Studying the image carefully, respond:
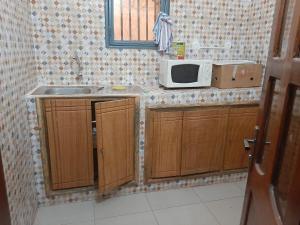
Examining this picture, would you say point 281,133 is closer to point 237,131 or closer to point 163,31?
point 237,131

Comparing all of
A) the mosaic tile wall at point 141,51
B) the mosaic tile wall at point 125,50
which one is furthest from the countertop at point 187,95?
the mosaic tile wall at point 125,50

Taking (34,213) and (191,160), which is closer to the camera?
(34,213)

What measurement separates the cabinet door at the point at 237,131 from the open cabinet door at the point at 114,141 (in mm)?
931

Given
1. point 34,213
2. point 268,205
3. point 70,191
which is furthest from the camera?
point 70,191

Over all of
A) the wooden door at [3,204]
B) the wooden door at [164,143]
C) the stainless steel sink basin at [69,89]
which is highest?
the stainless steel sink basin at [69,89]

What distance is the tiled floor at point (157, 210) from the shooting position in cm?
197

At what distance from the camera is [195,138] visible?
7.47 ft

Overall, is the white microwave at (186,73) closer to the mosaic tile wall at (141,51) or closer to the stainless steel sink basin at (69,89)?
the mosaic tile wall at (141,51)

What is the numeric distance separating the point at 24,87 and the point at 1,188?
4.01 feet

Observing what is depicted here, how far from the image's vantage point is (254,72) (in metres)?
2.37

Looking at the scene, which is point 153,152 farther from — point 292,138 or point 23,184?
point 292,138

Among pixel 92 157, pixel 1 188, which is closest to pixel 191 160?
pixel 92 157

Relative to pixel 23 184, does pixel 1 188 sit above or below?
above

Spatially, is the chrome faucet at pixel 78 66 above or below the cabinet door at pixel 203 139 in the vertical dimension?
above
